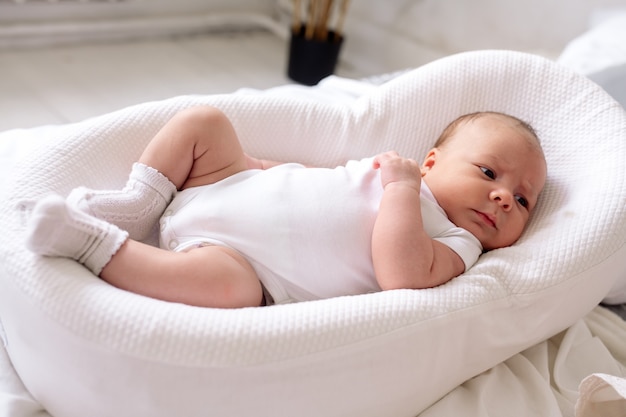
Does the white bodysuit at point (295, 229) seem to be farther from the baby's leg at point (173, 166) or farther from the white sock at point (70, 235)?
the white sock at point (70, 235)

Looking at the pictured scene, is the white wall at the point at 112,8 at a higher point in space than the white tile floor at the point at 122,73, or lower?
higher

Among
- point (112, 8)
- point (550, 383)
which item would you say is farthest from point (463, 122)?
point (112, 8)

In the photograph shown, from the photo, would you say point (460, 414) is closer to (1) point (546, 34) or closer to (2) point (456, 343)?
(2) point (456, 343)

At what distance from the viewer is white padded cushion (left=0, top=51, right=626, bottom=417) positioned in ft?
2.24

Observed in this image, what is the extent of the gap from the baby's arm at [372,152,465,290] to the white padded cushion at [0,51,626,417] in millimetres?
28

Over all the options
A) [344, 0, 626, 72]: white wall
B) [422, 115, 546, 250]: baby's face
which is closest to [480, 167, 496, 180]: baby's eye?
[422, 115, 546, 250]: baby's face

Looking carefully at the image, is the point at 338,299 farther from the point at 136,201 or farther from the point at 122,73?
the point at 122,73

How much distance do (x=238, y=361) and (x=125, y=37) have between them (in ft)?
6.19

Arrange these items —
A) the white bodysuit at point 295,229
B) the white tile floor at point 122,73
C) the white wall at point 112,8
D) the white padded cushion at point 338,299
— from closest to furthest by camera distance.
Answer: the white padded cushion at point 338,299, the white bodysuit at point 295,229, the white tile floor at point 122,73, the white wall at point 112,8

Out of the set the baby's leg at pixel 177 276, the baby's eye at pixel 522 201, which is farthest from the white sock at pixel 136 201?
the baby's eye at pixel 522 201

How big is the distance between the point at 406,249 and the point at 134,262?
37 cm

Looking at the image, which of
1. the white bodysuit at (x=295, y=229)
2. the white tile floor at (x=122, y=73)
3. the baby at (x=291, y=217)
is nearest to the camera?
the baby at (x=291, y=217)

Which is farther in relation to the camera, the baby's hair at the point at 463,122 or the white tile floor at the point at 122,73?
the white tile floor at the point at 122,73

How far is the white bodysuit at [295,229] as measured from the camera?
35.1 inches
